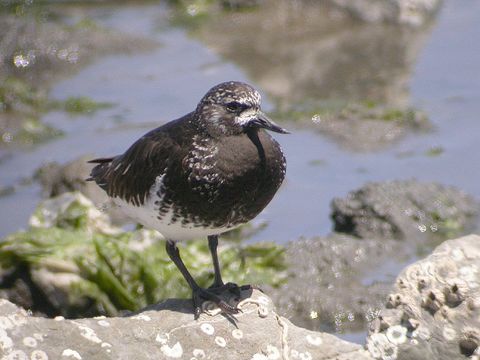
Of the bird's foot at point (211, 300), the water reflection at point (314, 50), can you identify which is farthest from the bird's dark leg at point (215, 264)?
the water reflection at point (314, 50)

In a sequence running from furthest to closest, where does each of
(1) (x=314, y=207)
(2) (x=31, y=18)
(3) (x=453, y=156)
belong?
(2) (x=31, y=18) < (3) (x=453, y=156) < (1) (x=314, y=207)

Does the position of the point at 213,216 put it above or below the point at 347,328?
above

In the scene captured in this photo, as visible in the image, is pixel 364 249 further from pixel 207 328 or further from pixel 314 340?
pixel 207 328

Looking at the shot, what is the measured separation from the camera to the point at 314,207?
768 centimetres

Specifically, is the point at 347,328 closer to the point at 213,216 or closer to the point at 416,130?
the point at 213,216

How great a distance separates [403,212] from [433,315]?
2644 mm

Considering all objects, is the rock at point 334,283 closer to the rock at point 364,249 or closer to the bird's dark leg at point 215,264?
the rock at point 364,249

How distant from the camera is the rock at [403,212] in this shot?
23.0ft

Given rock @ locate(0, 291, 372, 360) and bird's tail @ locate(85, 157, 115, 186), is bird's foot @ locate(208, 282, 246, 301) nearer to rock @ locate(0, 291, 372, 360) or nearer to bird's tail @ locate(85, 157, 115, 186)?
rock @ locate(0, 291, 372, 360)

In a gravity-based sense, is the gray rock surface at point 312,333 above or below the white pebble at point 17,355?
below

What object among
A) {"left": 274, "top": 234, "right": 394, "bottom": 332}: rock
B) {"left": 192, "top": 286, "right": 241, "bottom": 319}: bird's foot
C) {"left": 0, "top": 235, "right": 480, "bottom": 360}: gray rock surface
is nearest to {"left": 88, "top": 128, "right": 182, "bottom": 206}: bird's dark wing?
{"left": 192, "top": 286, "right": 241, "bottom": 319}: bird's foot

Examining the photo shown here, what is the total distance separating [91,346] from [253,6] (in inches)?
344

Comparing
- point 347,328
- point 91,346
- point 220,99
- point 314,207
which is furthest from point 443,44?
point 91,346

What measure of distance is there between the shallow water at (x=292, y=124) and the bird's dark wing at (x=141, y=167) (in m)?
2.07
